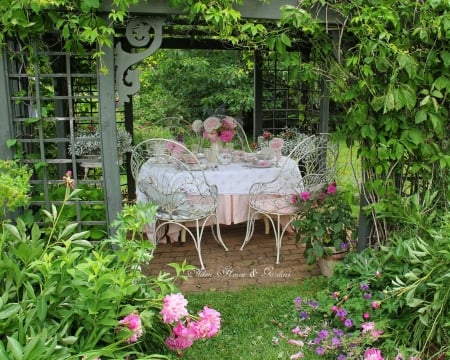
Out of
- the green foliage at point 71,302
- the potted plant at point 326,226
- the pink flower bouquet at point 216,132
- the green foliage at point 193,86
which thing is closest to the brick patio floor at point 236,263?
the potted plant at point 326,226

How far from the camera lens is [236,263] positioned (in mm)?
3838

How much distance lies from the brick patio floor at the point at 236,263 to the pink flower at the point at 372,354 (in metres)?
1.17

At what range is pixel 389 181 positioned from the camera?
299cm

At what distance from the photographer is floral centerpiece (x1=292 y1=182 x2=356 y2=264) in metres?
3.43

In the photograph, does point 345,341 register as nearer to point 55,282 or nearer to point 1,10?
point 55,282

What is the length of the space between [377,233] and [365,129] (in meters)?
0.77

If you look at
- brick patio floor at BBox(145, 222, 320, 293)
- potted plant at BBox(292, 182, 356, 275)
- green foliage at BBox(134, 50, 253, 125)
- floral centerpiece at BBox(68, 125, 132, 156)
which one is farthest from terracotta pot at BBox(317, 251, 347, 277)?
green foliage at BBox(134, 50, 253, 125)

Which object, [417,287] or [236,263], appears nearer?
[417,287]

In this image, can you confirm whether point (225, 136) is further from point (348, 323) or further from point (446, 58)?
point (348, 323)

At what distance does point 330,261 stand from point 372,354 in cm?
119

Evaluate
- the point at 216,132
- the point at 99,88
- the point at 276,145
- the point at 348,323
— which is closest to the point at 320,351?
the point at 348,323

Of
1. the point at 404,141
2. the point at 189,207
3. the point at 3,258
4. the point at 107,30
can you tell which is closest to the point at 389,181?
the point at 404,141

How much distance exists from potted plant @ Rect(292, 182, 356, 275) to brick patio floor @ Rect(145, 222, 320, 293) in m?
0.28

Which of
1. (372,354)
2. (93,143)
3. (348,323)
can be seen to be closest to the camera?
(372,354)
